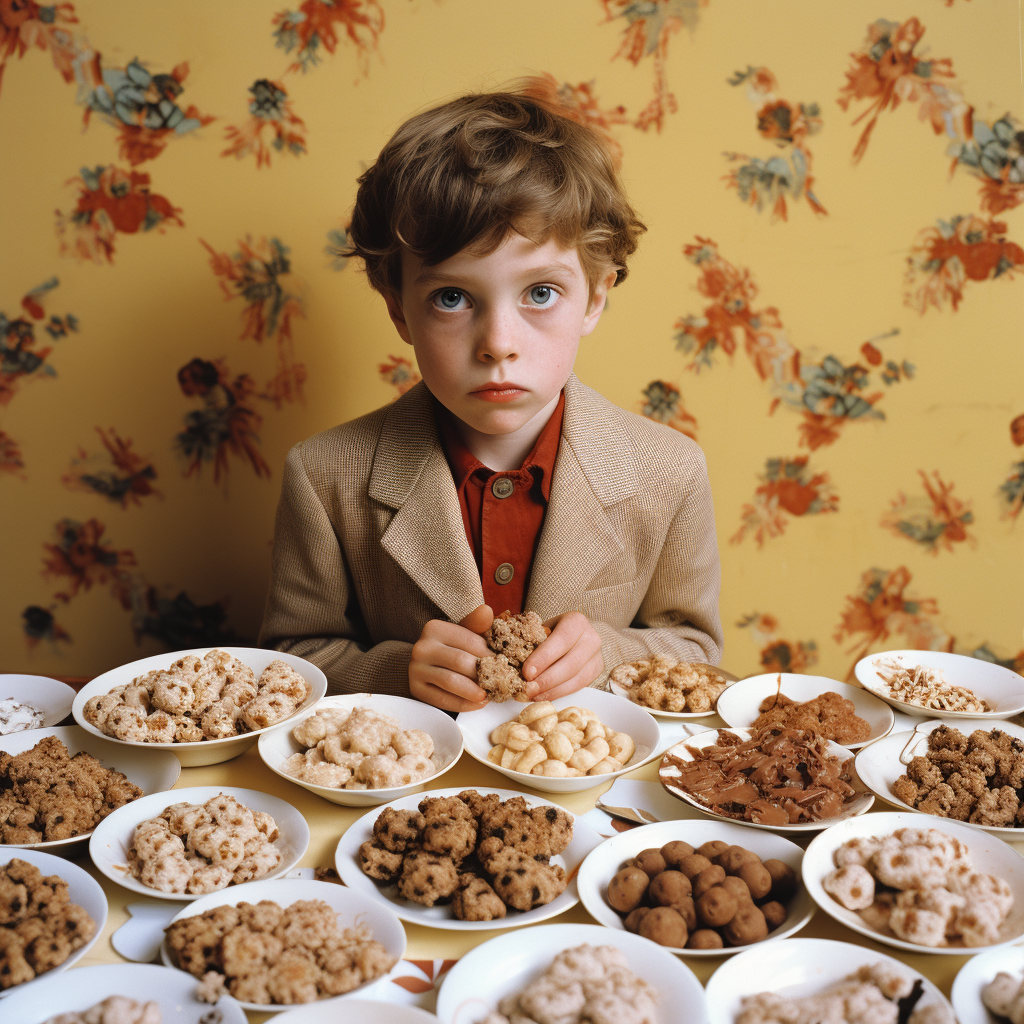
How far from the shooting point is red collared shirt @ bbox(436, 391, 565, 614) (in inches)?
60.8

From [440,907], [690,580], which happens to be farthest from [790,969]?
[690,580]

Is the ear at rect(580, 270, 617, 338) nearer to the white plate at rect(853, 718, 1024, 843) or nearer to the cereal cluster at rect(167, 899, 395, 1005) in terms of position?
the white plate at rect(853, 718, 1024, 843)

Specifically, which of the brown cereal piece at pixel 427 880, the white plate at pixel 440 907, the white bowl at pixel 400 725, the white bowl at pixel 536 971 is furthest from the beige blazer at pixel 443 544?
the white bowl at pixel 536 971

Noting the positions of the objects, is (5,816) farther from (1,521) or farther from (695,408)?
(695,408)

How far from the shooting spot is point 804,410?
2.06 meters

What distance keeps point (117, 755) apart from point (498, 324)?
2.55 feet

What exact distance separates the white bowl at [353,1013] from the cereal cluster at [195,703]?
1.38 ft

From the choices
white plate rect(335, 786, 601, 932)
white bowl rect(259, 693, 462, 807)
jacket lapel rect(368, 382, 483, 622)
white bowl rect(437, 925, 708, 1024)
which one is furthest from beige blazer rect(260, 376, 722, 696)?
white bowl rect(437, 925, 708, 1024)

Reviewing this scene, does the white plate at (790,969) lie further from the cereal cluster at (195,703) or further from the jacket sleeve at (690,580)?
the jacket sleeve at (690,580)

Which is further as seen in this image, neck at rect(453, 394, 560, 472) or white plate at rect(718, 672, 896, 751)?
neck at rect(453, 394, 560, 472)

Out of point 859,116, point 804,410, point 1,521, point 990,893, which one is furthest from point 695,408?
point 1,521

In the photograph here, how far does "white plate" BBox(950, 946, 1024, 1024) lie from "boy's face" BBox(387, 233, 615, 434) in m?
0.90

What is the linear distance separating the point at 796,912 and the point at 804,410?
4.88 ft

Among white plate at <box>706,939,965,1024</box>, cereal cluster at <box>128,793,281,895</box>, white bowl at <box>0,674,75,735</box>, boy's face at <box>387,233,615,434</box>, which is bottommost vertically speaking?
white bowl at <box>0,674,75,735</box>
